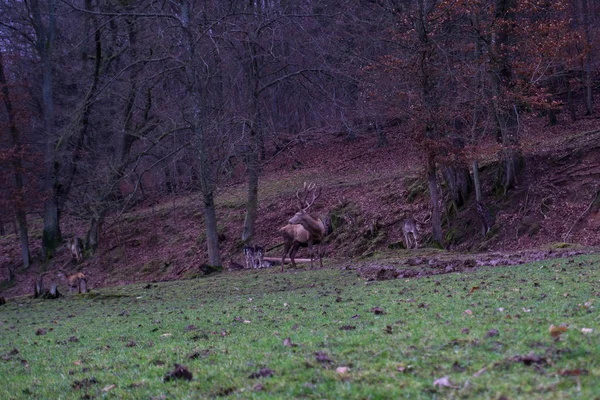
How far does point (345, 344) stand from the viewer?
691 cm

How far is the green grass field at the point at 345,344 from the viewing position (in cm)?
514

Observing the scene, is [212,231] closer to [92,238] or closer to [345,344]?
[92,238]

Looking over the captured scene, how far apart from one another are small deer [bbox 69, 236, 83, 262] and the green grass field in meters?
22.5

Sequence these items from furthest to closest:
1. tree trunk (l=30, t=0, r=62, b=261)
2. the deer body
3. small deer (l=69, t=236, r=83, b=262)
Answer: small deer (l=69, t=236, r=83, b=262) → tree trunk (l=30, t=0, r=62, b=261) → the deer body

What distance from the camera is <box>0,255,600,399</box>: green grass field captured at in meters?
5.14

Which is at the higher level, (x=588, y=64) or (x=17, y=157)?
(x=588, y=64)

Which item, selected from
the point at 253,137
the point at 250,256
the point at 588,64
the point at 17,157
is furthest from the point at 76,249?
the point at 588,64

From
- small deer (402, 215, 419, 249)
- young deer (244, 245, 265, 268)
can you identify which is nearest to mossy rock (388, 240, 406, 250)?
small deer (402, 215, 419, 249)

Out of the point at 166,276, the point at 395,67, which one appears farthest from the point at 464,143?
the point at 166,276

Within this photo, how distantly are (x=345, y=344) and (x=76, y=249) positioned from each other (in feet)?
104

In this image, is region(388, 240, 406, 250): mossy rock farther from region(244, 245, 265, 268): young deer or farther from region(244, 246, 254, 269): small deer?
region(244, 246, 254, 269): small deer

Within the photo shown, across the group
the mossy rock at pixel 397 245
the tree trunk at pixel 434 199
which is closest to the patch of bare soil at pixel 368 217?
the mossy rock at pixel 397 245

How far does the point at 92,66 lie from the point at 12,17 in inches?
173

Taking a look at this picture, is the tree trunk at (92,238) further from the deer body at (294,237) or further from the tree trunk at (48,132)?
the deer body at (294,237)
